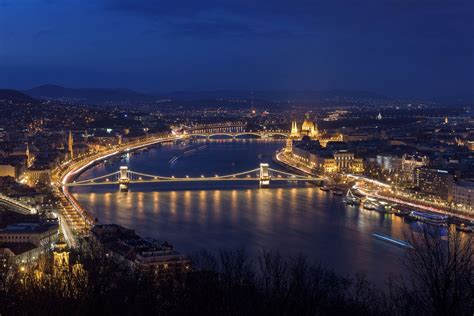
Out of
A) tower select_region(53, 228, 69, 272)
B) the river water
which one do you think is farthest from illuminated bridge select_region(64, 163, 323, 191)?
tower select_region(53, 228, 69, 272)

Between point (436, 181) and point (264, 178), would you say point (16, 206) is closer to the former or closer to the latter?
point (264, 178)

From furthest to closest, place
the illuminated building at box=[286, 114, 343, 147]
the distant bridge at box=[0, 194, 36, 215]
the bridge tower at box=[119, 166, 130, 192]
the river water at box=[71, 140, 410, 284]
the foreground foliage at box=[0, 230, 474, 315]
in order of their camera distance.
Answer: the illuminated building at box=[286, 114, 343, 147] → the bridge tower at box=[119, 166, 130, 192] → the distant bridge at box=[0, 194, 36, 215] → the river water at box=[71, 140, 410, 284] → the foreground foliage at box=[0, 230, 474, 315]

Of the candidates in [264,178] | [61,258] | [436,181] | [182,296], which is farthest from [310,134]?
[182,296]

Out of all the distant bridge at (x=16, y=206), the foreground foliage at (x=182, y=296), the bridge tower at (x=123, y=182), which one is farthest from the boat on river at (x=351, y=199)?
the foreground foliage at (x=182, y=296)

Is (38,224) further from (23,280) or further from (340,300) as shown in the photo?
(340,300)

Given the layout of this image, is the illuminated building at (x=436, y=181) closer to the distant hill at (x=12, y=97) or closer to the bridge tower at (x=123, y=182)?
the bridge tower at (x=123, y=182)

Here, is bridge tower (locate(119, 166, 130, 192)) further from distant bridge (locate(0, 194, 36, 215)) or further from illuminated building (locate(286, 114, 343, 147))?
illuminated building (locate(286, 114, 343, 147))

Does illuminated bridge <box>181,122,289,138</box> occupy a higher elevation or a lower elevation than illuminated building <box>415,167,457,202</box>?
higher

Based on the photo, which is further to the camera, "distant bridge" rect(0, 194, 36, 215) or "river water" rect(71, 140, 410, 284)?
"distant bridge" rect(0, 194, 36, 215)
